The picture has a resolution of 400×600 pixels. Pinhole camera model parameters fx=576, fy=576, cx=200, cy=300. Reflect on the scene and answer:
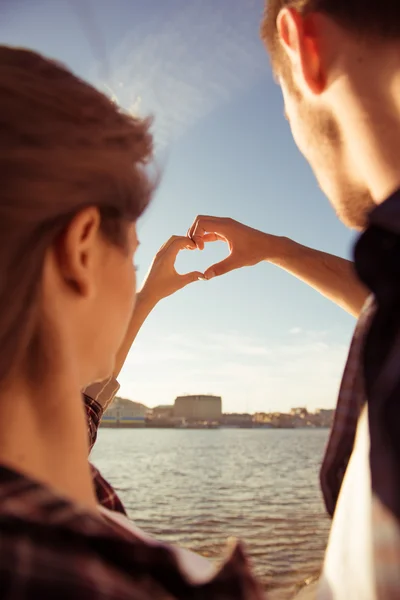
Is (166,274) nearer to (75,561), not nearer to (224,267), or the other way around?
(224,267)

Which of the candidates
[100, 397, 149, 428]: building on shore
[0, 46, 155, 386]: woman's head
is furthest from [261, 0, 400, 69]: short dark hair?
[100, 397, 149, 428]: building on shore

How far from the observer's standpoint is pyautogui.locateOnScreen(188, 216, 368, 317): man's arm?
2465 millimetres

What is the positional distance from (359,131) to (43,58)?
2.59ft

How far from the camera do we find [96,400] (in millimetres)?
2188

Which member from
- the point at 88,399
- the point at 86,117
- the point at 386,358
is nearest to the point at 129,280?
the point at 86,117

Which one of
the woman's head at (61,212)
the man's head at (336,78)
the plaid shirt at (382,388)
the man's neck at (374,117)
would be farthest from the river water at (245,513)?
the woman's head at (61,212)

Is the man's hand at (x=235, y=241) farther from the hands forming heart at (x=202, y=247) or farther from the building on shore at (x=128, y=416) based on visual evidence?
the building on shore at (x=128, y=416)

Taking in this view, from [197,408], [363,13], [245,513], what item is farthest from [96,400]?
[197,408]

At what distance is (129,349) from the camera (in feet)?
7.66

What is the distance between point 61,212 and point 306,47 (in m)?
0.92

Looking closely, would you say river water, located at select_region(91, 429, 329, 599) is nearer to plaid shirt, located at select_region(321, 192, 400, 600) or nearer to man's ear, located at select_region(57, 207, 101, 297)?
plaid shirt, located at select_region(321, 192, 400, 600)

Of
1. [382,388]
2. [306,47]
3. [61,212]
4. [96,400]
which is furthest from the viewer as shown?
[96,400]

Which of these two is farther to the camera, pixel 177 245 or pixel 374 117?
pixel 177 245

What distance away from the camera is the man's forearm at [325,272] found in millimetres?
2438
